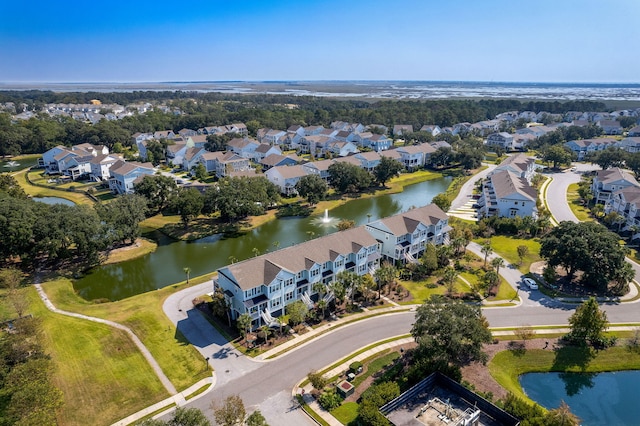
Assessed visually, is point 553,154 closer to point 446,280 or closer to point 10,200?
point 446,280

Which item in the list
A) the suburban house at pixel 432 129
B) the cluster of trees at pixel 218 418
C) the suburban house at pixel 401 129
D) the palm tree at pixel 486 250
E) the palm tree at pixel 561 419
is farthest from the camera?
the suburban house at pixel 432 129

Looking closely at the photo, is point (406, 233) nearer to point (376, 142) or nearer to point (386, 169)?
point (386, 169)

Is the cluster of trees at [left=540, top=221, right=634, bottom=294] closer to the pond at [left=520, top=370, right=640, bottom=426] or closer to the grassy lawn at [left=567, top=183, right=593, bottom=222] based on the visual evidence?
the pond at [left=520, top=370, right=640, bottom=426]

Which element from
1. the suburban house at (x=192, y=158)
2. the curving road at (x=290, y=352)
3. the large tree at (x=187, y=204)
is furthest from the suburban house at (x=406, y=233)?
the suburban house at (x=192, y=158)

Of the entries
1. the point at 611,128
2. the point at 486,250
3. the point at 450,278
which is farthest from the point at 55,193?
the point at 611,128

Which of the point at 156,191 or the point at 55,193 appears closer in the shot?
the point at 156,191

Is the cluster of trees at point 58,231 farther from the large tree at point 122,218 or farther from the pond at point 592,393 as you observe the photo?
the pond at point 592,393

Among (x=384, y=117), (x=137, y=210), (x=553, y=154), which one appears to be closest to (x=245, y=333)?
(x=137, y=210)
